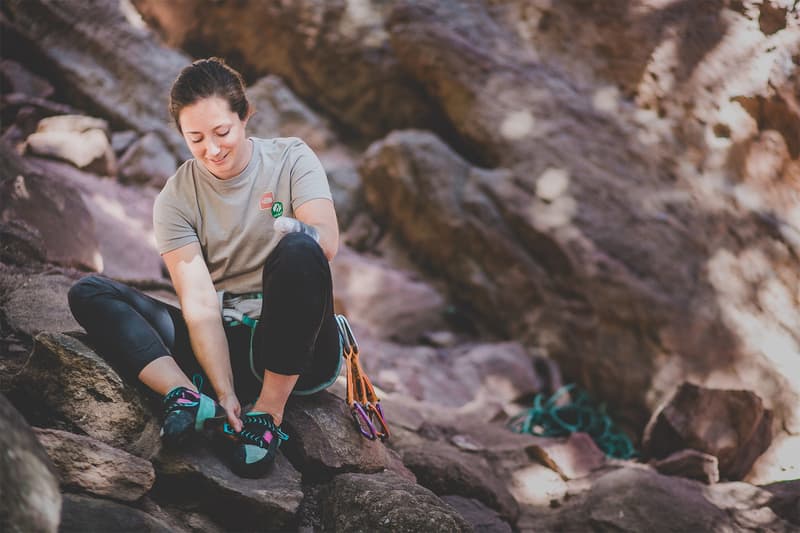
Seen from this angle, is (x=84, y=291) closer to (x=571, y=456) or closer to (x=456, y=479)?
(x=456, y=479)

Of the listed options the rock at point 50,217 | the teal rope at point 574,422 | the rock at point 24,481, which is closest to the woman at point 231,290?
the rock at point 24,481

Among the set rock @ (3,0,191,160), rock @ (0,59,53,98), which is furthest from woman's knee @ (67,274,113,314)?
rock @ (0,59,53,98)

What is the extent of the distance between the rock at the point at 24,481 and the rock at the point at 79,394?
1.53ft

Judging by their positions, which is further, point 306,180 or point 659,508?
point 659,508

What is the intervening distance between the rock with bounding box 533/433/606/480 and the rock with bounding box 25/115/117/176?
14.2 ft

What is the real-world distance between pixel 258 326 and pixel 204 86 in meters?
0.83

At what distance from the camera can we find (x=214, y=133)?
202 cm

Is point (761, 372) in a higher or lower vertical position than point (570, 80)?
lower

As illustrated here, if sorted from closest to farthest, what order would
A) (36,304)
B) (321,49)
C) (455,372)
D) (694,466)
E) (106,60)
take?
(36,304)
(694,466)
(455,372)
(106,60)
(321,49)

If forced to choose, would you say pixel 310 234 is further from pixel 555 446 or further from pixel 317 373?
pixel 555 446

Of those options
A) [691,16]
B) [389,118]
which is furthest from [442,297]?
[691,16]

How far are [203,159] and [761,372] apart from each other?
140 inches

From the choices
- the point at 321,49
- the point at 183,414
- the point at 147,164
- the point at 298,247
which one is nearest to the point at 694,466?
the point at 298,247

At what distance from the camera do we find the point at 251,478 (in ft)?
6.08
